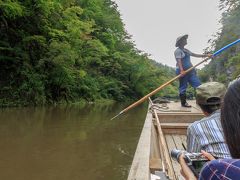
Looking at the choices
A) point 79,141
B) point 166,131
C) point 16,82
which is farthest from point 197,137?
point 16,82

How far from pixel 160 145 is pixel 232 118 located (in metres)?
3.02

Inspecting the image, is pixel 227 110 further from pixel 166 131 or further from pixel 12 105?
pixel 12 105

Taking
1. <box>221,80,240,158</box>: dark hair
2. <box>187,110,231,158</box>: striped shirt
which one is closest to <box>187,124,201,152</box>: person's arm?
<box>187,110,231,158</box>: striped shirt

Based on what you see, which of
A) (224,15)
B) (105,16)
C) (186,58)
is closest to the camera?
(186,58)

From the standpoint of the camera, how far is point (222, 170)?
0.87 m

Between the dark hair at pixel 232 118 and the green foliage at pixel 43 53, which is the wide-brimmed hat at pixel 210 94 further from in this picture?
the green foliage at pixel 43 53

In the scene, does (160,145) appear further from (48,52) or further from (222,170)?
(48,52)

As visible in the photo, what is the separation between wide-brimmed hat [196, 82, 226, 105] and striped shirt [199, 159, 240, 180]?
4.30 feet

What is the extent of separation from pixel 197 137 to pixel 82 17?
26422 millimetres

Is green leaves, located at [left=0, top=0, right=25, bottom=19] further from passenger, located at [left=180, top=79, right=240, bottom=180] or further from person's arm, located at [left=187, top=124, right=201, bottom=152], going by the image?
passenger, located at [left=180, top=79, right=240, bottom=180]

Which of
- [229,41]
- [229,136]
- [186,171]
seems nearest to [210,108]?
[186,171]

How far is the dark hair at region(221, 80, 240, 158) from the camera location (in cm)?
92

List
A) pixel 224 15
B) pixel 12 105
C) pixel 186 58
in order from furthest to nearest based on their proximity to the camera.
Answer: pixel 224 15
pixel 12 105
pixel 186 58

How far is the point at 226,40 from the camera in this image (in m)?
21.8
